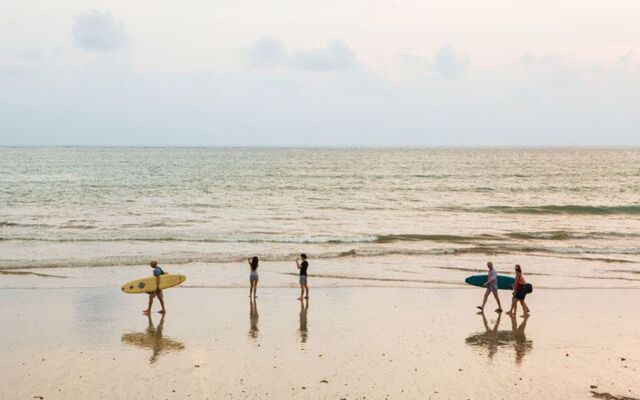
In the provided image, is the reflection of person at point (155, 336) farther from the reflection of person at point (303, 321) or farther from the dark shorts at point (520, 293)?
the dark shorts at point (520, 293)

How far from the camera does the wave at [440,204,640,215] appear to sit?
177 feet

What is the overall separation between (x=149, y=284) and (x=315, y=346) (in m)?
6.51

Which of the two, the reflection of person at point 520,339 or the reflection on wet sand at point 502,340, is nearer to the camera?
the reflection of person at point 520,339

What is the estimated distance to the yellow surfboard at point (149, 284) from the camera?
20006 mm

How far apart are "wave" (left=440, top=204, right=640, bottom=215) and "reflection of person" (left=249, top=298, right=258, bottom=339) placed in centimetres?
3566

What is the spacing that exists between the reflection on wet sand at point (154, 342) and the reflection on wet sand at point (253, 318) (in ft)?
6.16

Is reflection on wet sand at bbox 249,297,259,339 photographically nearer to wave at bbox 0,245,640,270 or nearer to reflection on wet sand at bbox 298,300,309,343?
reflection on wet sand at bbox 298,300,309,343

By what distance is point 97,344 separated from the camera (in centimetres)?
1593

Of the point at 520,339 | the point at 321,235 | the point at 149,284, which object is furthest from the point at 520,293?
the point at 321,235

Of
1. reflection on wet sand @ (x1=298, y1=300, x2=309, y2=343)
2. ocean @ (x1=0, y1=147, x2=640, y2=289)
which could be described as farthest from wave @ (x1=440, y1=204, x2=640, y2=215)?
reflection on wet sand @ (x1=298, y1=300, x2=309, y2=343)

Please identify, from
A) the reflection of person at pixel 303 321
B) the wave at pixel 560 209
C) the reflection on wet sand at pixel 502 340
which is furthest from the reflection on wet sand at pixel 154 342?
the wave at pixel 560 209

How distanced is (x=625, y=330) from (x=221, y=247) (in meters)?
20.1

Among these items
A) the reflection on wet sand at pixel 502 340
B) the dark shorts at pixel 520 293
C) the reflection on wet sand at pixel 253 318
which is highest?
the dark shorts at pixel 520 293

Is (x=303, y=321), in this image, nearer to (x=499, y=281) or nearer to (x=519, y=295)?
(x=519, y=295)
